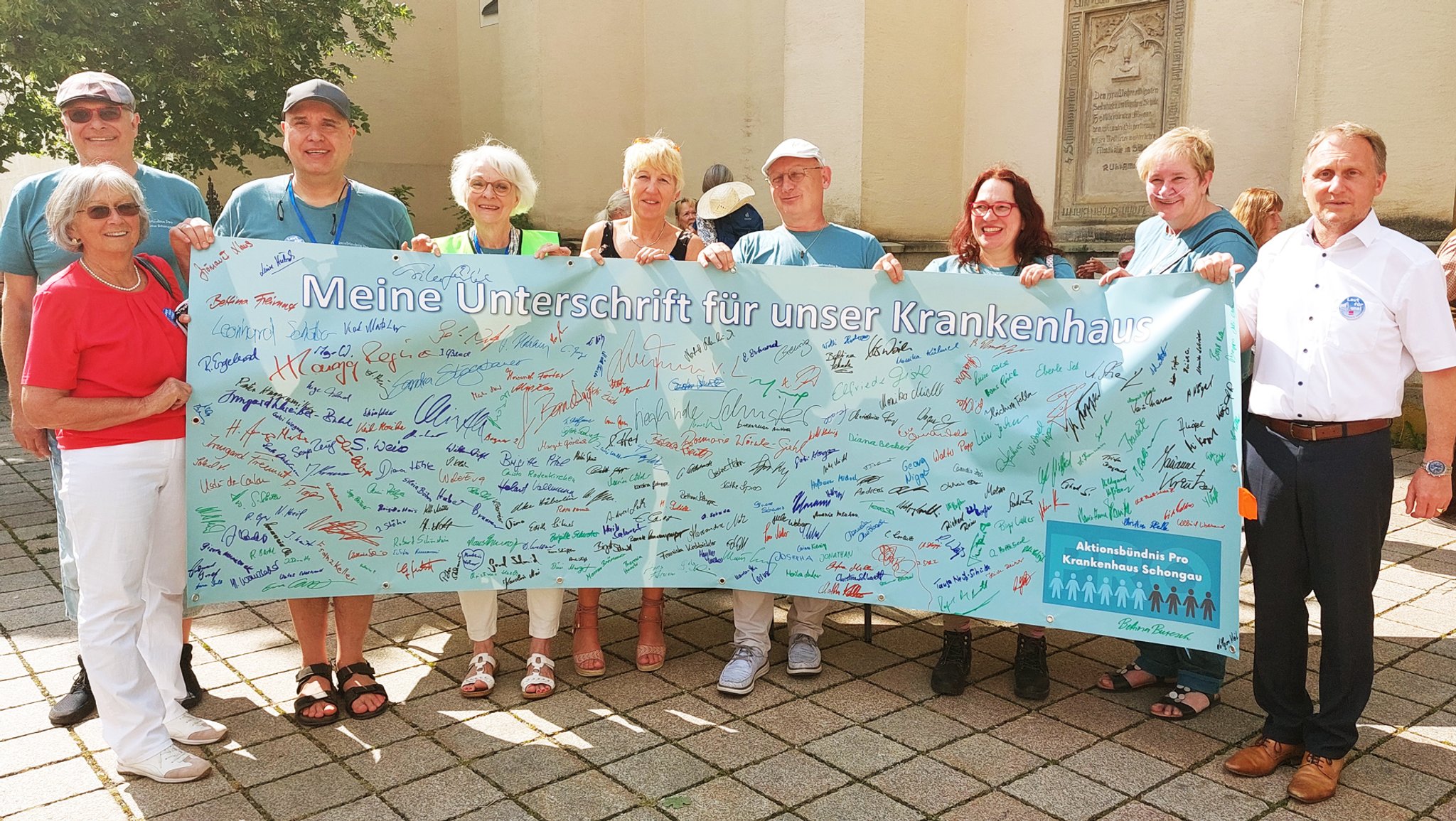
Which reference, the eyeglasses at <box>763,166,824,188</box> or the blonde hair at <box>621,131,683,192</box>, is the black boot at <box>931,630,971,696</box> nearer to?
the eyeglasses at <box>763,166,824,188</box>

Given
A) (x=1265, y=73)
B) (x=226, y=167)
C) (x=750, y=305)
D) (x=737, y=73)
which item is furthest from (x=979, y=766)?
(x=226, y=167)

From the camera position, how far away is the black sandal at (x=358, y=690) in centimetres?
375

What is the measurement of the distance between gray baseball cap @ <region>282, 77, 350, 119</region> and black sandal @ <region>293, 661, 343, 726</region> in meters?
1.94

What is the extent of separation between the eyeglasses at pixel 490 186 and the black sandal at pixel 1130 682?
2.86m

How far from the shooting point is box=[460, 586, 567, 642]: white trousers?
399 cm

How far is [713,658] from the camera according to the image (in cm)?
433

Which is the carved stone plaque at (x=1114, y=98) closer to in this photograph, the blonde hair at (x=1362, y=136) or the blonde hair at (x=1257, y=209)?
the blonde hair at (x=1257, y=209)

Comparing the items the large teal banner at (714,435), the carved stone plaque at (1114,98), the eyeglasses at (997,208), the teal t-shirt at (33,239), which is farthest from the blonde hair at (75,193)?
the carved stone plaque at (1114,98)

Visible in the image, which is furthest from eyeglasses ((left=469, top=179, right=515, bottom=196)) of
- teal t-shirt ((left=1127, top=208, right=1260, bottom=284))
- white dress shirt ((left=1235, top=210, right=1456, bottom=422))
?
white dress shirt ((left=1235, top=210, right=1456, bottom=422))

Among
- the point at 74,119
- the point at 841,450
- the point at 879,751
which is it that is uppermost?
the point at 74,119

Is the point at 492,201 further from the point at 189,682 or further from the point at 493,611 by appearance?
the point at 189,682

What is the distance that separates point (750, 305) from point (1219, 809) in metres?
2.15

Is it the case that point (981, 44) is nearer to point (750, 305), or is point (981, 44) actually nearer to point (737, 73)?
point (737, 73)

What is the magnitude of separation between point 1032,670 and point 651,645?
4.70 ft
